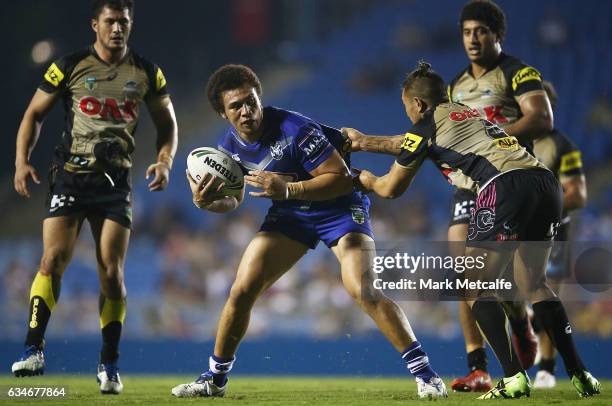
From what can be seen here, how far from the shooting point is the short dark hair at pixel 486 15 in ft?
21.5

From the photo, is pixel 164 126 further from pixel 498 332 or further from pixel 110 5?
pixel 498 332

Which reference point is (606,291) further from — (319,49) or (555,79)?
(319,49)

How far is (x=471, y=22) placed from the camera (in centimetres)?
659

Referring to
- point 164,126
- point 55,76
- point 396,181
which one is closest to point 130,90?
point 164,126

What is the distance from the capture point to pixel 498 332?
530 centimetres

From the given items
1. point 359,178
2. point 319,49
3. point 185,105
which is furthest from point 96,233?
point 319,49

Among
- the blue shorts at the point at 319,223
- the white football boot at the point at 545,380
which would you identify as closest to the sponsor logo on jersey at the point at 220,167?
the blue shorts at the point at 319,223

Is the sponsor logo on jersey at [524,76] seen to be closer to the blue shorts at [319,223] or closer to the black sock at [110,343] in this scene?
the blue shorts at [319,223]

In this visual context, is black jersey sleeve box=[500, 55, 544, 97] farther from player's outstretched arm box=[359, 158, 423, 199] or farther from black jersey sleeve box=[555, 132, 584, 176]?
black jersey sleeve box=[555, 132, 584, 176]

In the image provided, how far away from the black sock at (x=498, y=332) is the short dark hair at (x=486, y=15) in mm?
2220

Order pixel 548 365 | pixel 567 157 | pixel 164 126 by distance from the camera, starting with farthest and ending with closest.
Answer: pixel 567 157 → pixel 548 365 → pixel 164 126

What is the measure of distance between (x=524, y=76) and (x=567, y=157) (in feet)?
5.67

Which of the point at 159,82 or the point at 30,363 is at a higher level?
the point at 159,82

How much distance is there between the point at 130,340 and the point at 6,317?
2.07 m
